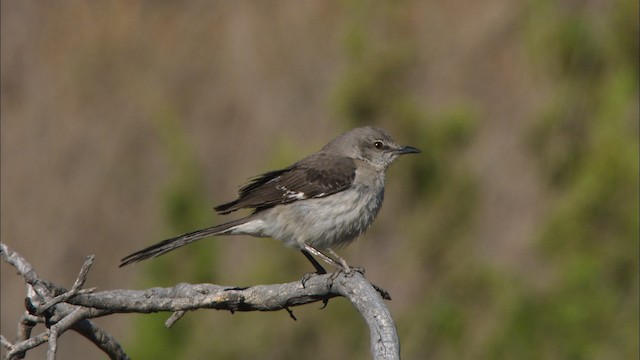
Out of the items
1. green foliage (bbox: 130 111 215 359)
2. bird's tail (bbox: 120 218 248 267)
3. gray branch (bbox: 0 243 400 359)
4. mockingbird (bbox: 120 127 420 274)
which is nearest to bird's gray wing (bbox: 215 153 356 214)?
mockingbird (bbox: 120 127 420 274)

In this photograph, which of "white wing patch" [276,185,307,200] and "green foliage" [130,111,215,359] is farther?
"green foliage" [130,111,215,359]

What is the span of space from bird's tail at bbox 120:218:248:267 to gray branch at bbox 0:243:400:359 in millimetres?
1285

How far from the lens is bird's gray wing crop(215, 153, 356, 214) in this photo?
6.35 metres

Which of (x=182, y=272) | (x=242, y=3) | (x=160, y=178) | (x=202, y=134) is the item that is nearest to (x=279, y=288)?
(x=182, y=272)

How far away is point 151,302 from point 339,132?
275 inches

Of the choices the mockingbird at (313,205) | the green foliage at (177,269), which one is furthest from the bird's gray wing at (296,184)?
the green foliage at (177,269)

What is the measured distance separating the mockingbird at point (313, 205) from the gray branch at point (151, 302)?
1.97 metres

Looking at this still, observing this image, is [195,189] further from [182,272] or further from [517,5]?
[517,5]

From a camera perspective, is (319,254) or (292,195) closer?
(319,254)

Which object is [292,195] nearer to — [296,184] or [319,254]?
[296,184]

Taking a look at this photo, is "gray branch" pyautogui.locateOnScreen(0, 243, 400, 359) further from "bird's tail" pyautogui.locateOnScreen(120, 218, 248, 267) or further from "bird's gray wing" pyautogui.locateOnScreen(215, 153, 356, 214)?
"bird's gray wing" pyautogui.locateOnScreen(215, 153, 356, 214)

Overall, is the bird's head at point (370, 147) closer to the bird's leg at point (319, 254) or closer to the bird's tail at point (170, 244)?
the bird's leg at point (319, 254)

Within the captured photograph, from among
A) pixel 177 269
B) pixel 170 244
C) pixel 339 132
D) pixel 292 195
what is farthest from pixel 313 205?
pixel 339 132

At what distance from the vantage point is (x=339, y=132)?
10.5 meters
